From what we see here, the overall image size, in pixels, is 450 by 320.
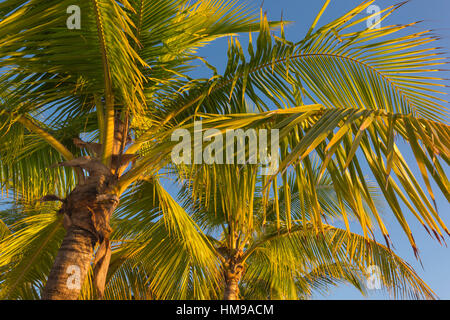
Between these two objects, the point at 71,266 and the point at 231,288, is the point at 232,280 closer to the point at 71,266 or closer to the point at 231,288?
the point at 231,288

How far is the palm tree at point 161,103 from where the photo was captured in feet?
4.51

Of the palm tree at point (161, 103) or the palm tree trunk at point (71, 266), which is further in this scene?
the palm tree trunk at point (71, 266)

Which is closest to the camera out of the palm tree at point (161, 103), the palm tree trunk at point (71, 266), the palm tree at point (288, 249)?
the palm tree at point (161, 103)

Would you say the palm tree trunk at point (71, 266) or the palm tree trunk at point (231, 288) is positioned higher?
the palm tree trunk at point (71, 266)

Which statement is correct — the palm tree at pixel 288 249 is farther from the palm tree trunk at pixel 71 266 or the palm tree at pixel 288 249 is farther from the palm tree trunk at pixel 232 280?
the palm tree trunk at pixel 71 266

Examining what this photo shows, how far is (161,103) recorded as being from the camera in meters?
3.01

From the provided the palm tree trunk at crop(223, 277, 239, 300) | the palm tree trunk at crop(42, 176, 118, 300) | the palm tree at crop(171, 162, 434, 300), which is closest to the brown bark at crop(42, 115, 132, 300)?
the palm tree trunk at crop(42, 176, 118, 300)

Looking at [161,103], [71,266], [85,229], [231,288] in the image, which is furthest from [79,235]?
[231,288]

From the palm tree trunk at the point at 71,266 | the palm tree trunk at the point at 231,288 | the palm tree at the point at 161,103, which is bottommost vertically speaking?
the palm tree trunk at the point at 231,288

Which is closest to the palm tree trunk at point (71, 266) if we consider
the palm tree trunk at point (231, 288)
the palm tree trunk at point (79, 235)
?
the palm tree trunk at point (79, 235)

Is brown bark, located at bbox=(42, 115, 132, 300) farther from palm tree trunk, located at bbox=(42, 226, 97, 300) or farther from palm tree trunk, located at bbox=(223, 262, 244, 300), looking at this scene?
palm tree trunk, located at bbox=(223, 262, 244, 300)

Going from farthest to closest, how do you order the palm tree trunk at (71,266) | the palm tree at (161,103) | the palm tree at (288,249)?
the palm tree at (288,249), the palm tree trunk at (71,266), the palm tree at (161,103)

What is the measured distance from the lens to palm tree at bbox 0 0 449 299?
1.38 m
